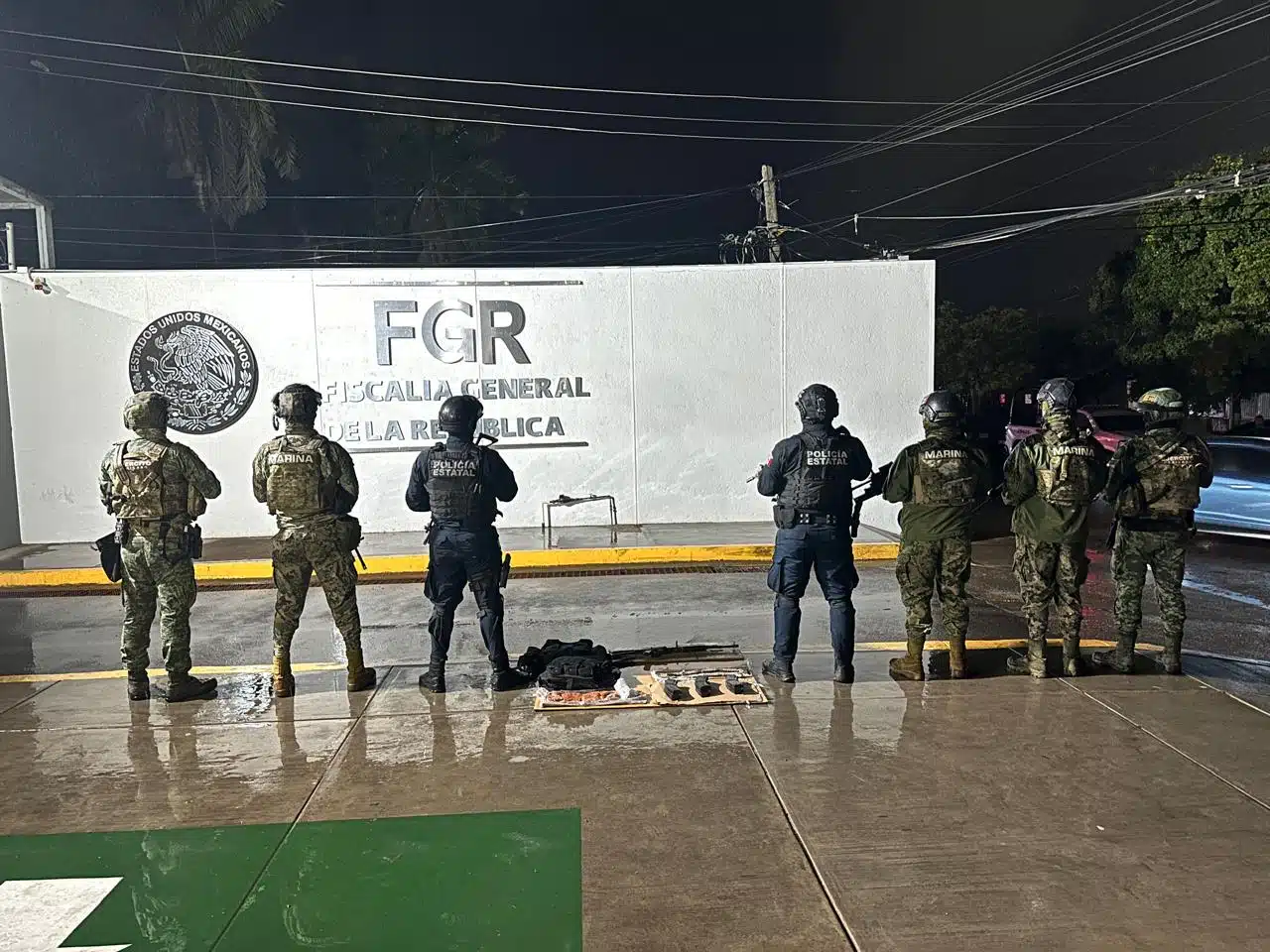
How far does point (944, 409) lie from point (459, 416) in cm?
309

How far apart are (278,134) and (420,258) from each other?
227 inches

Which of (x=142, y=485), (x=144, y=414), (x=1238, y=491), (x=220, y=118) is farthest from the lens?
(x=220, y=118)

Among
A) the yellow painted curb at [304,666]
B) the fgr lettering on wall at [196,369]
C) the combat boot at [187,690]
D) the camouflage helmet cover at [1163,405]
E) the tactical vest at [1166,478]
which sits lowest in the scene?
the yellow painted curb at [304,666]

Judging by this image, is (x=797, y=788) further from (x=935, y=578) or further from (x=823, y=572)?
(x=935, y=578)

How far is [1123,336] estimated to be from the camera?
30578mm

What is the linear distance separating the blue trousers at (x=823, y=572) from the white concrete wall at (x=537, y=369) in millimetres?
6778

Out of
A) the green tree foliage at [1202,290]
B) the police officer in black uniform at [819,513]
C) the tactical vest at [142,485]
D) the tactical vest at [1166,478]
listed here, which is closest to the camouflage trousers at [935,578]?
the police officer in black uniform at [819,513]

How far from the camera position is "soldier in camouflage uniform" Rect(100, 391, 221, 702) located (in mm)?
5820

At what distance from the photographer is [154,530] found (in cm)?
588

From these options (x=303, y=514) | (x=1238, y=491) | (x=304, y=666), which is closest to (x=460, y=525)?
(x=303, y=514)

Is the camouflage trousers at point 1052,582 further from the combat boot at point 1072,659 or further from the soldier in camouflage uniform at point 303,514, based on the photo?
the soldier in camouflage uniform at point 303,514

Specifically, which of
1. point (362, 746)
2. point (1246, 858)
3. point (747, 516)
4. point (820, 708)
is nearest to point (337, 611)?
point (362, 746)

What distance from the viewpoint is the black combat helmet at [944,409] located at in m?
5.97

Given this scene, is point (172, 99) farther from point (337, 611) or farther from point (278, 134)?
point (337, 611)
